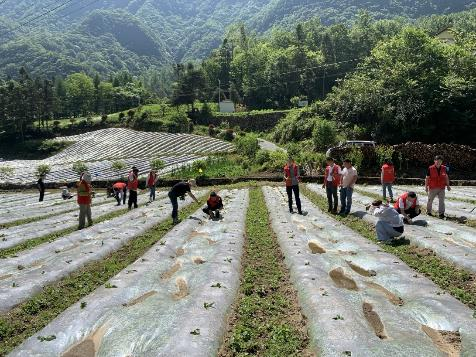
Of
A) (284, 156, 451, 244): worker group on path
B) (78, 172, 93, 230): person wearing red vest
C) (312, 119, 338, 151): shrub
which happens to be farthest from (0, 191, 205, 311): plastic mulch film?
(312, 119, 338, 151): shrub

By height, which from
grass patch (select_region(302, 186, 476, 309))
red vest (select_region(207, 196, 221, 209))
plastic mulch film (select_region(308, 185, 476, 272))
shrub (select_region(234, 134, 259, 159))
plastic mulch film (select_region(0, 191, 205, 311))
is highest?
shrub (select_region(234, 134, 259, 159))

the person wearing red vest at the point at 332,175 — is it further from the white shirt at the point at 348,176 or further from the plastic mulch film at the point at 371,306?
the plastic mulch film at the point at 371,306

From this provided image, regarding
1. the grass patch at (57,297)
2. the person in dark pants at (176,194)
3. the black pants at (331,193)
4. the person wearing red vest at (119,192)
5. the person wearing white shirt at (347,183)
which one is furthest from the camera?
the person wearing red vest at (119,192)

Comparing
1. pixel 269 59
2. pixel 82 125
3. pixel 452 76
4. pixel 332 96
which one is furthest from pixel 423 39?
pixel 82 125

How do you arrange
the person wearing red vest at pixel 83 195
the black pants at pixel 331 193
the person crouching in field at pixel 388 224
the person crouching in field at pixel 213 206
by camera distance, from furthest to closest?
the person crouching in field at pixel 213 206
the black pants at pixel 331 193
the person wearing red vest at pixel 83 195
the person crouching in field at pixel 388 224

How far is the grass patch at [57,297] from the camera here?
20.5ft

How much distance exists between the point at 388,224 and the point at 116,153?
173 ft

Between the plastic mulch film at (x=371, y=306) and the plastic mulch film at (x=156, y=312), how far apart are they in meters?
1.33

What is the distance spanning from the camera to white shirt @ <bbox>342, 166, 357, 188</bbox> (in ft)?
46.3

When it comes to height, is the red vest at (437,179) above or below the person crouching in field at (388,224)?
above

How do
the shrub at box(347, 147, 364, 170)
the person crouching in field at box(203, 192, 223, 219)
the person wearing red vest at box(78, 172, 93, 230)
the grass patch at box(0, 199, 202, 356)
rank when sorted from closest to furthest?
the grass patch at box(0, 199, 202, 356)
the person wearing red vest at box(78, 172, 93, 230)
the person crouching in field at box(203, 192, 223, 219)
the shrub at box(347, 147, 364, 170)

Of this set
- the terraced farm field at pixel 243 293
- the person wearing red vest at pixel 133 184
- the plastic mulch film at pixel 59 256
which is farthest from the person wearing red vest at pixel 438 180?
the person wearing red vest at pixel 133 184

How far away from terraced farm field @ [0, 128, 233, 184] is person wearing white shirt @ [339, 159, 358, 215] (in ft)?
86.6

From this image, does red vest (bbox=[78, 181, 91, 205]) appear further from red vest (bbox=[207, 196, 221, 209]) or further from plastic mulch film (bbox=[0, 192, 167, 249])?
red vest (bbox=[207, 196, 221, 209])
